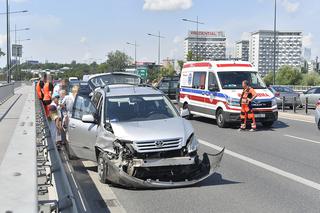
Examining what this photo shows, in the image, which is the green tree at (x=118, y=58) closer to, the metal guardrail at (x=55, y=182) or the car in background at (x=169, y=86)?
the car in background at (x=169, y=86)

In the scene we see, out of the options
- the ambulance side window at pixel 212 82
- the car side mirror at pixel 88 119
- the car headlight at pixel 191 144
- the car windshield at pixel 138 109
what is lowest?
the car headlight at pixel 191 144

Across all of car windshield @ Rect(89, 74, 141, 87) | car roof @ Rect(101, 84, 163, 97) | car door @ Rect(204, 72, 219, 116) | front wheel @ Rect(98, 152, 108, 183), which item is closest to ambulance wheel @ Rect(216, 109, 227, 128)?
car door @ Rect(204, 72, 219, 116)

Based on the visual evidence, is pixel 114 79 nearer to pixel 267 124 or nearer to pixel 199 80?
pixel 199 80

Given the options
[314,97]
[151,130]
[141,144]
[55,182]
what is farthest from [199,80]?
[55,182]

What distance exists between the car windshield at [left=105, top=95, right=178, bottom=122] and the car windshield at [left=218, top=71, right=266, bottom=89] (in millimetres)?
8509

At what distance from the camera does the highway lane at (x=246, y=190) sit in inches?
259

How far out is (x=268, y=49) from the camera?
10544 centimetres

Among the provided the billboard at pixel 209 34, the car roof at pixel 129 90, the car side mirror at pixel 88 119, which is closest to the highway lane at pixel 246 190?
the car side mirror at pixel 88 119

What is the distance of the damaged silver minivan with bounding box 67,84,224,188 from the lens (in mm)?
7457

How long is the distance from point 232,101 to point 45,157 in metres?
11.2

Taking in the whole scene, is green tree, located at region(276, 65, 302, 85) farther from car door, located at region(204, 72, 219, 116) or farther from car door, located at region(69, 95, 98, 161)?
car door, located at region(69, 95, 98, 161)

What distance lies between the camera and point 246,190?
7551 mm

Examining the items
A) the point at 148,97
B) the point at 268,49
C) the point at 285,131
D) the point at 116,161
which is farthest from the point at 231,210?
the point at 268,49

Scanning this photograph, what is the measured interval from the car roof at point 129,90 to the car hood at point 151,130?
1.11 metres
